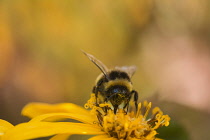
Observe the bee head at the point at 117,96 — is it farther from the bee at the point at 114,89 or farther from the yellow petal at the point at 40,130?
the yellow petal at the point at 40,130

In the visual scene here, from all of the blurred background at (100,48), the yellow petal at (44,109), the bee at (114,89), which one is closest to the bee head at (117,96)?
the bee at (114,89)

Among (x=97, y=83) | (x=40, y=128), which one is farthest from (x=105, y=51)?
(x=40, y=128)

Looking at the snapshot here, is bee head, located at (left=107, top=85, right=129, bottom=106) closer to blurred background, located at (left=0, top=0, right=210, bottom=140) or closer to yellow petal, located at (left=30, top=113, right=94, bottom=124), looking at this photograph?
yellow petal, located at (left=30, top=113, right=94, bottom=124)

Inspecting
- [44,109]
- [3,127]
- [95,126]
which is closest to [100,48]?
[44,109]

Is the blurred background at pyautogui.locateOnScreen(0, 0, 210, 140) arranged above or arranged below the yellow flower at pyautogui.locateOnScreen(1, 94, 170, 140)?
above

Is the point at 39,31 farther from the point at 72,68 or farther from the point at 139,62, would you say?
the point at 139,62


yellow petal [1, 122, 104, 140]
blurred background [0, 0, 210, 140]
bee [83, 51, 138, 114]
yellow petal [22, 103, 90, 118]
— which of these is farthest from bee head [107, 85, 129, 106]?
blurred background [0, 0, 210, 140]

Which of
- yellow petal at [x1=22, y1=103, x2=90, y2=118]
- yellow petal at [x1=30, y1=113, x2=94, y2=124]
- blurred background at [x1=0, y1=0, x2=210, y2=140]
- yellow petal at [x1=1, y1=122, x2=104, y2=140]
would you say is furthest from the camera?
blurred background at [x1=0, y1=0, x2=210, y2=140]

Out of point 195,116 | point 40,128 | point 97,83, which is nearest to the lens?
point 40,128
